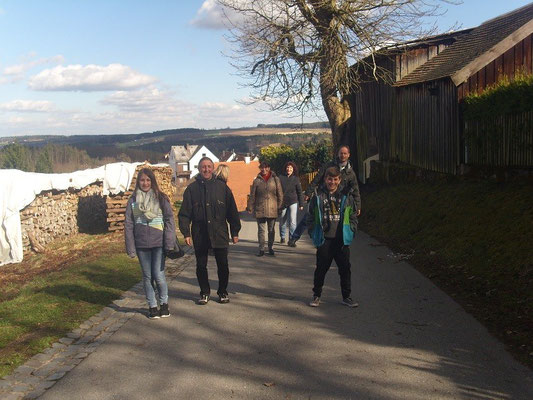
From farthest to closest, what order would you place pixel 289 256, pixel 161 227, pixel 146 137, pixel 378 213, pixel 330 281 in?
pixel 146 137 → pixel 378 213 → pixel 289 256 → pixel 330 281 → pixel 161 227

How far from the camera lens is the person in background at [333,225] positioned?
7.24 metres

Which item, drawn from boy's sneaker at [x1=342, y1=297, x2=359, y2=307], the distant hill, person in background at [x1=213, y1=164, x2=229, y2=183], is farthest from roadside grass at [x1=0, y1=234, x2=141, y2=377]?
the distant hill

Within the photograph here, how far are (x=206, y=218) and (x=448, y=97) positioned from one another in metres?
10.1

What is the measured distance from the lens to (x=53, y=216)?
65.9ft

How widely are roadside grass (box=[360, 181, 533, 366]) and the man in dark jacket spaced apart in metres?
3.00

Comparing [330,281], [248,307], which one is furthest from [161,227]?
[330,281]

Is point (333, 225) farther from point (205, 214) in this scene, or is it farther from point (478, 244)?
point (478, 244)

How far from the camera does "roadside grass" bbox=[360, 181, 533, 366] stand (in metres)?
6.60

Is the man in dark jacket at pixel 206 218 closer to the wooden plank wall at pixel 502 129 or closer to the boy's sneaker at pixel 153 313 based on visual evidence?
the boy's sneaker at pixel 153 313

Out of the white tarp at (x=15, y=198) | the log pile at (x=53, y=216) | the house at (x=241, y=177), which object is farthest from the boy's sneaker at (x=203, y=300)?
the house at (x=241, y=177)

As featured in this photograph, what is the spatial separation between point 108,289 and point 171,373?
4.08 meters

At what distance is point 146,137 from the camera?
169m

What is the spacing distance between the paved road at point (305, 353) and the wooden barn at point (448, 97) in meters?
5.61

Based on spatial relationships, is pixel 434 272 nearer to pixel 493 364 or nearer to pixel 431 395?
pixel 493 364
